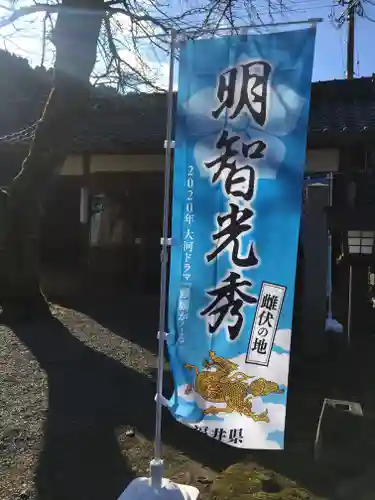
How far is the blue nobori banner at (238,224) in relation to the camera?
298 cm

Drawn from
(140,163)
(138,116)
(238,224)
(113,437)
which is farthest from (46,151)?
(238,224)

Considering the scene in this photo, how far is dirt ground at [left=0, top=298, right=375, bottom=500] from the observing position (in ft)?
11.6

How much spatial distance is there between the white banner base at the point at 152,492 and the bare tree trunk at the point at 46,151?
5.74 meters

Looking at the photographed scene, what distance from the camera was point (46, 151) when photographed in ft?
26.2

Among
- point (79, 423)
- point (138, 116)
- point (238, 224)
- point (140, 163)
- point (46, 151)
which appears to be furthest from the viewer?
point (138, 116)

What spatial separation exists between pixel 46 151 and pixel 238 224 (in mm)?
5614

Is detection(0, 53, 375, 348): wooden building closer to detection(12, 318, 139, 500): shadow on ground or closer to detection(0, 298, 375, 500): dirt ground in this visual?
detection(12, 318, 139, 500): shadow on ground

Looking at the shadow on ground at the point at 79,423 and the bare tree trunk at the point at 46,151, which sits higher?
the bare tree trunk at the point at 46,151

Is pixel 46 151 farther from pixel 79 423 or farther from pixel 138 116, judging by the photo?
pixel 79 423

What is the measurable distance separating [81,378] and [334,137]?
18.9 ft

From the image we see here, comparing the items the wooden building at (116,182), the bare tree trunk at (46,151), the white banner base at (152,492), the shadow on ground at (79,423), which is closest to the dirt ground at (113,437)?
the shadow on ground at (79,423)

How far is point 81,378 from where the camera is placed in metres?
5.74

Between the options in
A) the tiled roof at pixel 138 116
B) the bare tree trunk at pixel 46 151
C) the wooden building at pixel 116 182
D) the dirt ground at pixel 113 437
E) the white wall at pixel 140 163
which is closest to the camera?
the dirt ground at pixel 113 437

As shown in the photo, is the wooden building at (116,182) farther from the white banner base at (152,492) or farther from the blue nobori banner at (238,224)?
the white banner base at (152,492)
